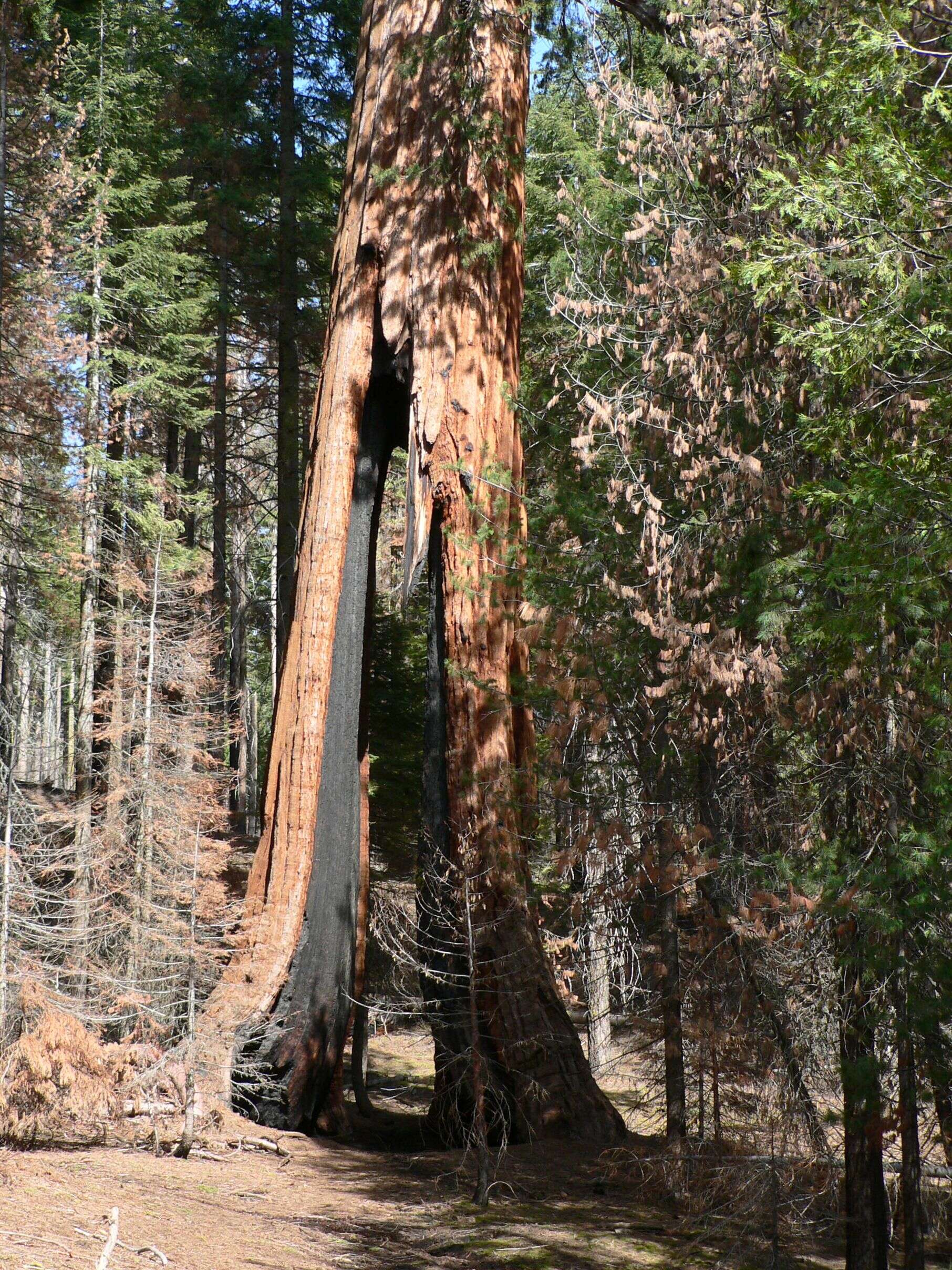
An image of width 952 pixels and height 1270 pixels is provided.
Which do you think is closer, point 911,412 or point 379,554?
point 911,412

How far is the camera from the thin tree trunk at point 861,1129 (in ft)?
15.1

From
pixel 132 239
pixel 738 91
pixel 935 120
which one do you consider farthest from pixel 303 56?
pixel 935 120

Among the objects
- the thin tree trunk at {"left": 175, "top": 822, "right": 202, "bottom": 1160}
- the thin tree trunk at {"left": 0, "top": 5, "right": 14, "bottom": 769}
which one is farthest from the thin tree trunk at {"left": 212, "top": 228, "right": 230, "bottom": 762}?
the thin tree trunk at {"left": 175, "top": 822, "right": 202, "bottom": 1160}

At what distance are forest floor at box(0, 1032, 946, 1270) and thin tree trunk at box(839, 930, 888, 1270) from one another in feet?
1.43

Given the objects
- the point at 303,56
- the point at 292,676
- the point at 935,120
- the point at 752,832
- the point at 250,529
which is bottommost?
the point at 752,832

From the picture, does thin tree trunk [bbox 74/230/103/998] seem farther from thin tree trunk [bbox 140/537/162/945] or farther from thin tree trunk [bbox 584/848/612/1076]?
thin tree trunk [bbox 584/848/612/1076]

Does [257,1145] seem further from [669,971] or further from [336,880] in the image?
[669,971]

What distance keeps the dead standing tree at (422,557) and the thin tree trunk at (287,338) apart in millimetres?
4749

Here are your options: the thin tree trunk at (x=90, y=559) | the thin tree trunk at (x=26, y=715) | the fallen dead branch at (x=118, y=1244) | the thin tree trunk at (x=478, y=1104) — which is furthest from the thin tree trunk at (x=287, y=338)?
the thin tree trunk at (x=26, y=715)

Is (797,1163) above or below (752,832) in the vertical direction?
below

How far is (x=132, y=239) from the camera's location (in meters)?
16.7

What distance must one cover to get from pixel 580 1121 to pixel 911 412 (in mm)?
→ 4816

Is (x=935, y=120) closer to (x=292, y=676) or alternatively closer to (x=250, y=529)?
(x=292, y=676)

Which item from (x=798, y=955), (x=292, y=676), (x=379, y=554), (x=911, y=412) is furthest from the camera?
(x=379, y=554)
